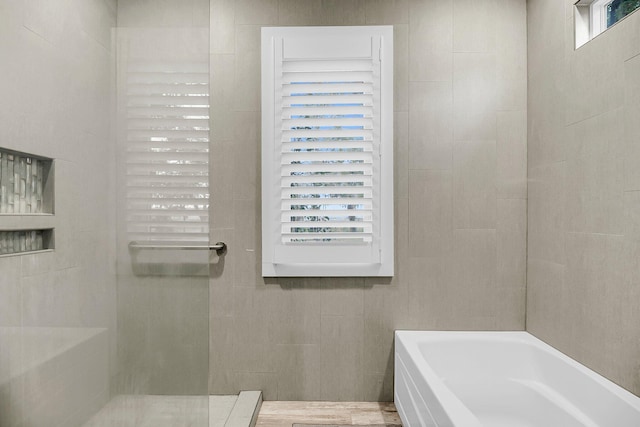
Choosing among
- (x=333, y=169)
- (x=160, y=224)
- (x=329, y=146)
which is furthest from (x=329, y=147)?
(x=160, y=224)

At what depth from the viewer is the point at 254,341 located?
2.48 metres

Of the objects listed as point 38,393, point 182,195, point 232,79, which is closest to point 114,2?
point 182,195

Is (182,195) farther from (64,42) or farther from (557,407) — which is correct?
(557,407)

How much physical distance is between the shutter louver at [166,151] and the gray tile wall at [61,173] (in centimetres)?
10

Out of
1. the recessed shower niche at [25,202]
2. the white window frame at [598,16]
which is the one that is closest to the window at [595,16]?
the white window frame at [598,16]

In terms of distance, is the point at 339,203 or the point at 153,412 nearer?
the point at 153,412

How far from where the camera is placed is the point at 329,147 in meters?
2.40

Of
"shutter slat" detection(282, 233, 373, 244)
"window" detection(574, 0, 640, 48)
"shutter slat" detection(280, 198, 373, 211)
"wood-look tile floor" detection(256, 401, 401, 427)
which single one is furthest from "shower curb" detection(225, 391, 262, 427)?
"window" detection(574, 0, 640, 48)

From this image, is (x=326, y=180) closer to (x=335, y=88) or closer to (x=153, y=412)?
(x=335, y=88)

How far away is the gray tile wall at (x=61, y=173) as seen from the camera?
55 centimetres

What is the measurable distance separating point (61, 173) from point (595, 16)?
2.24 meters

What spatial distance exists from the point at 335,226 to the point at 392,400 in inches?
42.5

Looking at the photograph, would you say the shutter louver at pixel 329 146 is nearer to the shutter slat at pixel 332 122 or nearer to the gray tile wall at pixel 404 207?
the shutter slat at pixel 332 122

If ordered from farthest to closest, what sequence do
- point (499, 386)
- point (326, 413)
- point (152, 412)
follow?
point (326, 413), point (499, 386), point (152, 412)
